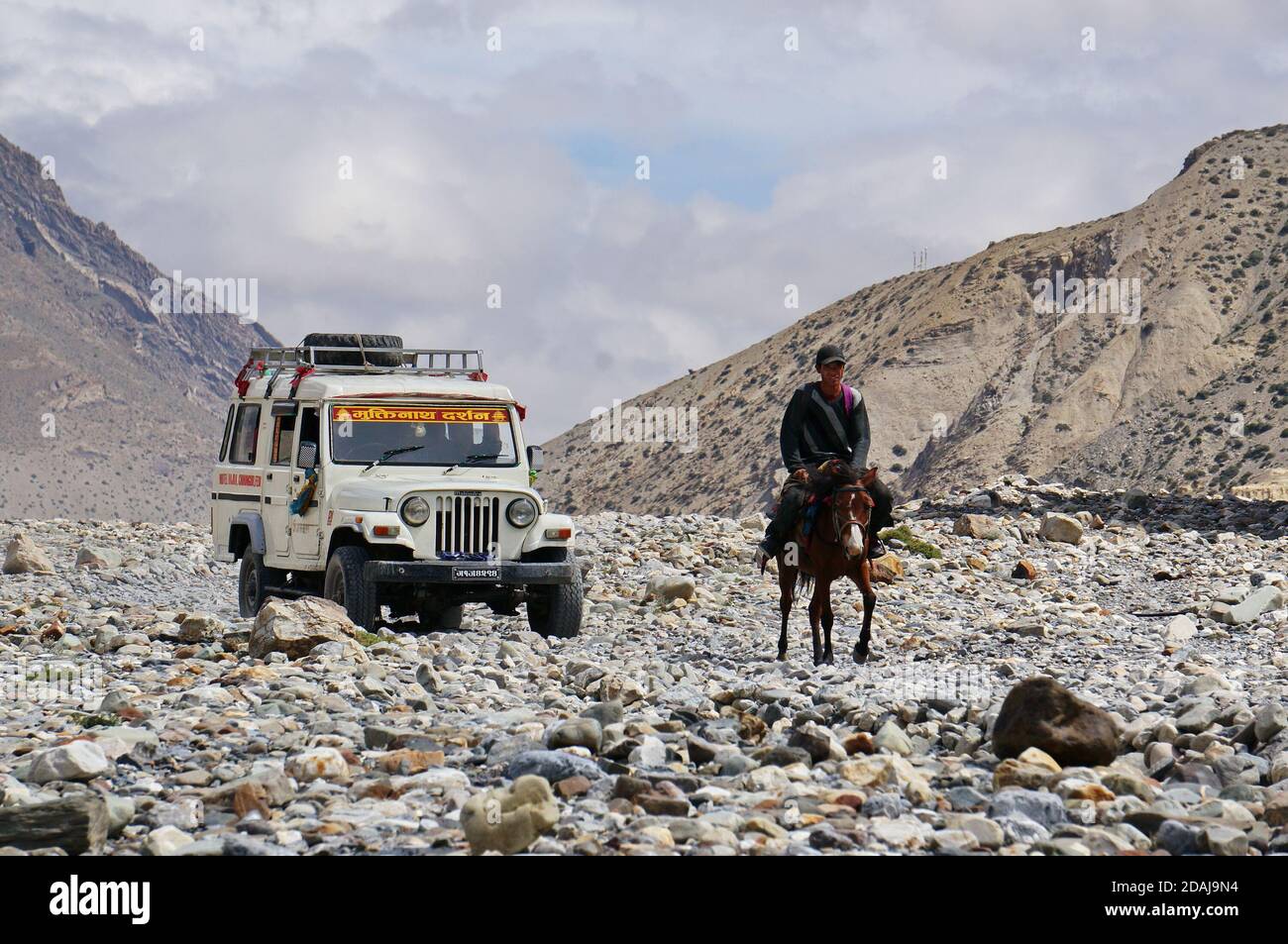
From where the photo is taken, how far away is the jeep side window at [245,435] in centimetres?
1661

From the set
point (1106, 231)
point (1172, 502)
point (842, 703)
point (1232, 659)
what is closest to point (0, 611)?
point (842, 703)

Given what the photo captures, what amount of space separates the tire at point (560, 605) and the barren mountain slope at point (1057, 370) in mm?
65359

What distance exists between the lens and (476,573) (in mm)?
14148

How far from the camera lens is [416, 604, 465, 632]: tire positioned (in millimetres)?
15267

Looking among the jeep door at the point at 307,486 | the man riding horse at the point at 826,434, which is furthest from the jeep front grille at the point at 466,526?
the man riding horse at the point at 826,434

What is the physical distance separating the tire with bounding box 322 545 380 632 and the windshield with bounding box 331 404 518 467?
3.53 feet

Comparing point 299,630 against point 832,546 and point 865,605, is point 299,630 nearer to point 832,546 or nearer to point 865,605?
point 832,546

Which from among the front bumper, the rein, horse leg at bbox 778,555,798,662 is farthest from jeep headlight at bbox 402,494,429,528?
the rein

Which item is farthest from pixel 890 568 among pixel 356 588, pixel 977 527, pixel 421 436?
pixel 356 588

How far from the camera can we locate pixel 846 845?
6.18m

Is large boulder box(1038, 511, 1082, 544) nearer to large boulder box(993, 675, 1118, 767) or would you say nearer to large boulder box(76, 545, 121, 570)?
large boulder box(76, 545, 121, 570)
